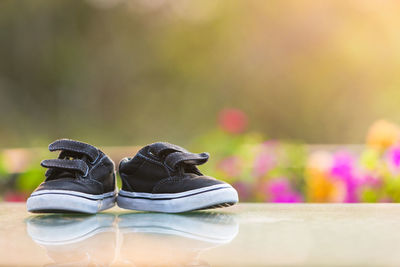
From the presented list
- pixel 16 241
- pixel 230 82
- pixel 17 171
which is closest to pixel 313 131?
pixel 230 82

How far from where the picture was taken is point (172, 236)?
1.01 metres

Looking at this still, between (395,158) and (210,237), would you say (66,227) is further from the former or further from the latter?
(395,158)

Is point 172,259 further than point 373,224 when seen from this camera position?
No

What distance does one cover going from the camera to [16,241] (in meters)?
0.97

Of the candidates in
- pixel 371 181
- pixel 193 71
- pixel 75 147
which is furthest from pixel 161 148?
pixel 193 71

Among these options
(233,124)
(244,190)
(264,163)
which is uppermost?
(233,124)

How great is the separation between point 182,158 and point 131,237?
0.28 meters

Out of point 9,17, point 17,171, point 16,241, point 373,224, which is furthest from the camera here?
point 9,17

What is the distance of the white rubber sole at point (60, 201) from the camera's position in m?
1.17

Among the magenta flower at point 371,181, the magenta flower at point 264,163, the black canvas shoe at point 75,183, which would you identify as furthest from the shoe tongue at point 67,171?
the magenta flower at point 264,163

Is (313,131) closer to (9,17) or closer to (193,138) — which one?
(193,138)

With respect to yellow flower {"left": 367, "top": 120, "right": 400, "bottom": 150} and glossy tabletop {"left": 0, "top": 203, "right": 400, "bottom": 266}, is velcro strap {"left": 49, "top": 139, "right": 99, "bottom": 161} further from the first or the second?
yellow flower {"left": 367, "top": 120, "right": 400, "bottom": 150}

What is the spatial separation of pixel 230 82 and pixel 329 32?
0.95 meters

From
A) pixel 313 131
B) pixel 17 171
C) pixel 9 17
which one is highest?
pixel 9 17
